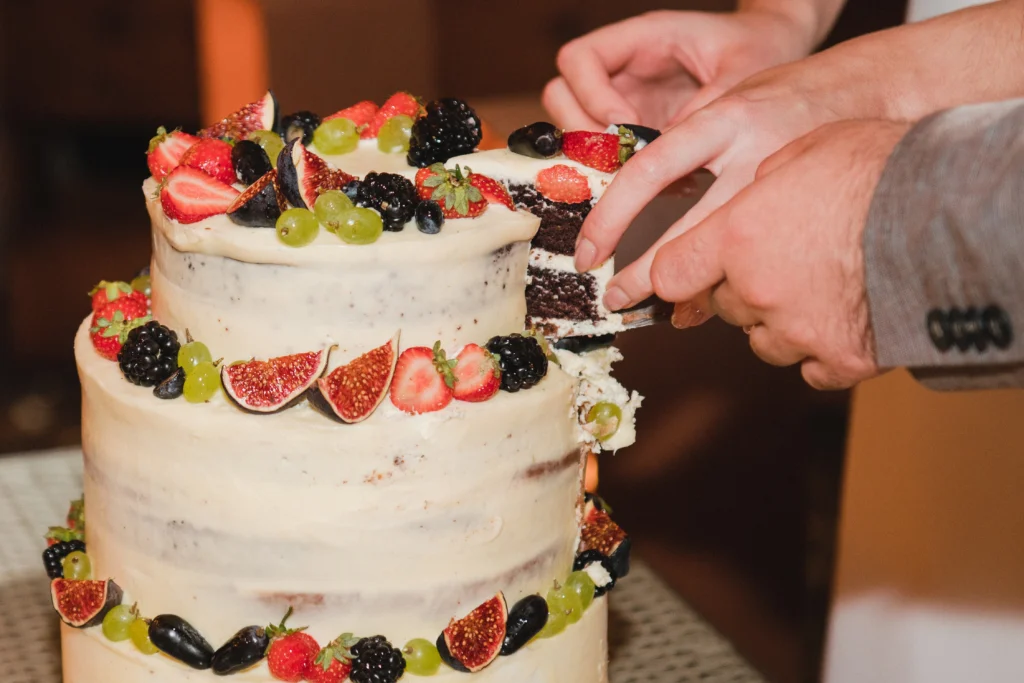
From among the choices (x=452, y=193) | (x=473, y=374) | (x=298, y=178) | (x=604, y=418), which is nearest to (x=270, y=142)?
(x=298, y=178)

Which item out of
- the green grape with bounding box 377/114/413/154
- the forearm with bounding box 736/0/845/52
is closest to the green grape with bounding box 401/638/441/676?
the green grape with bounding box 377/114/413/154

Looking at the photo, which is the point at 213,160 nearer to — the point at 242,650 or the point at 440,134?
the point at 440,134

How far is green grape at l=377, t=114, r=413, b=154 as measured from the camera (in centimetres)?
251

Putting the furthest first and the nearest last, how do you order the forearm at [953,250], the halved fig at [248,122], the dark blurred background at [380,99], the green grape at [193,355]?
the dark blurred background at [380,99]
the halved fig at [248,122]
the green grape at [193,355]
the forearm at [953,250]

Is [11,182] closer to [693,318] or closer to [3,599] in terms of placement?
[3,599]

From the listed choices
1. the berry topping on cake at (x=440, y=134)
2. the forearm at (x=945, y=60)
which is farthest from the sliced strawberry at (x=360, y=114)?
the forearm at (x=945, y=60)

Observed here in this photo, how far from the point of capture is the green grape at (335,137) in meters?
2.51

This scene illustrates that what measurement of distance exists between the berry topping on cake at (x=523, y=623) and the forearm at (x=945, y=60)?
1.18 metres

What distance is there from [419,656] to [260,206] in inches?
33.2

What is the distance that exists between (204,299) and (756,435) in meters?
2.76

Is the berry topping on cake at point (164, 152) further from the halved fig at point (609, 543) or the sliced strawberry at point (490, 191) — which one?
the halved fig at point (609, 543)

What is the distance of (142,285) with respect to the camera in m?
2.52

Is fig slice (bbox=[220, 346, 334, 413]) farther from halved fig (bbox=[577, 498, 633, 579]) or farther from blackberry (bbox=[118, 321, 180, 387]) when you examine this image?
halved fig (bbox=[577, 498, 633, 579])

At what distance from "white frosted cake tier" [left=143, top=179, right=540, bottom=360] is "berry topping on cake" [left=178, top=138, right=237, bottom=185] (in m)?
0.18
